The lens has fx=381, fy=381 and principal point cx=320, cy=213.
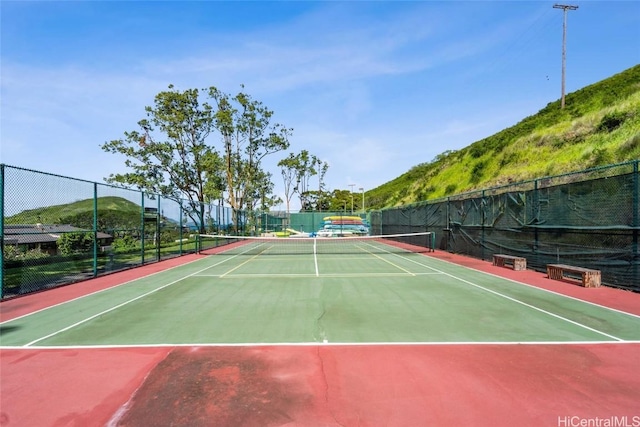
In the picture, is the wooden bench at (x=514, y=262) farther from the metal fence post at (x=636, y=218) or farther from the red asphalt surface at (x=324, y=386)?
the red asphalt surface at (x=324, y=386)

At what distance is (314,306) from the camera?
790cm

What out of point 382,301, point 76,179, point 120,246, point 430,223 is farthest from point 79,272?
point 430,223

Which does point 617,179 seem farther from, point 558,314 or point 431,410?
point 431,410

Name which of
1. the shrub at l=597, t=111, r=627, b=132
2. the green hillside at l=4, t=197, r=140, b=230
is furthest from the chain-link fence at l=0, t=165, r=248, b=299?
the shrub at l=597, t=111, r=627, b=132

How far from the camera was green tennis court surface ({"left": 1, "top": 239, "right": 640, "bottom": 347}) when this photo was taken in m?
5.89

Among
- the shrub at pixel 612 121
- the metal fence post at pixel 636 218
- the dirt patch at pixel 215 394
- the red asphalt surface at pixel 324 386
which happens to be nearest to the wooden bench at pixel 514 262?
the metal fence post at pixel 636 218

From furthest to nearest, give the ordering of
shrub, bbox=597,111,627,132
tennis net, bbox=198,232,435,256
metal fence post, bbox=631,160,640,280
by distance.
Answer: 1. tennis net, bbox=198,232,435,256
2. shrub, bbox=597,111,627,132
3. metal fence post, bbox=631,160,640,280

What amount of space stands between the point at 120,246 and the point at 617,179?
1657cm

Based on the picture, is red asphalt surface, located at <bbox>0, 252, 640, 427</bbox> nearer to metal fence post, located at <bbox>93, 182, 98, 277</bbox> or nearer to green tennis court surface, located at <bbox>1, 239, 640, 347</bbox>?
green tennis court surface, located at <bbox>1, 239, 640, 347</bbox>

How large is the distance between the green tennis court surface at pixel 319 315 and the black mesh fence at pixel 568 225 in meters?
2.24

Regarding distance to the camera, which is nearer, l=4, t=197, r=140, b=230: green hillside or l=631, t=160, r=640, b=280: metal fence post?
l=631, t=160, r=640, b=280: metal fence post

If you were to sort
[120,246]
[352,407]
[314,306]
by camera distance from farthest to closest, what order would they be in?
[120,246], [314,306], [352,407]

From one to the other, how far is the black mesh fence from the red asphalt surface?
524cm

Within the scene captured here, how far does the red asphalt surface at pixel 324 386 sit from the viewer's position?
3635 mm
